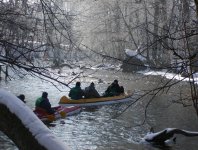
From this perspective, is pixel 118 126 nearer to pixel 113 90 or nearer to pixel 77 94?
pixel 77 94

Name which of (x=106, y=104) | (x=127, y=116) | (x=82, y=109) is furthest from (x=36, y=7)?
(x=106, y=104)

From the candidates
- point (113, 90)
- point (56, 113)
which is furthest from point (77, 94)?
point (56, 113)

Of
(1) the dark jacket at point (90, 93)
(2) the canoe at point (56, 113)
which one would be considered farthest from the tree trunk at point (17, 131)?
(1) the dark jacket at point (90, 93)

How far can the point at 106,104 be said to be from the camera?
62.7 ft

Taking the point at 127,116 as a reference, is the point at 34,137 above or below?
above

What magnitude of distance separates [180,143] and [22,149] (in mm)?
10217

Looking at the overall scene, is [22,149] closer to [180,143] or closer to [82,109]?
[180,143]

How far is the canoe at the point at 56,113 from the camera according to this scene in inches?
545

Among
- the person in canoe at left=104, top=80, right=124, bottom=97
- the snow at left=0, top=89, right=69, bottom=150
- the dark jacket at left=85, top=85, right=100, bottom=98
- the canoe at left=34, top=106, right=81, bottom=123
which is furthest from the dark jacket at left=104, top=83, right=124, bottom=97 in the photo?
the snow at left=0, top=89, right=69, bottom=150

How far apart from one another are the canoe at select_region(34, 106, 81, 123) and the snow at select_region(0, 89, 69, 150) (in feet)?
37.9

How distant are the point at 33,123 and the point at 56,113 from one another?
13.0 m

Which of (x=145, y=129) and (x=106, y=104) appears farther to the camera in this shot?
(x=106, y=104)

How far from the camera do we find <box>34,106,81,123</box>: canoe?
1384cm

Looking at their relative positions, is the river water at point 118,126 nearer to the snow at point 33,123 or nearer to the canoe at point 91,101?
the canoe at point 91,101
